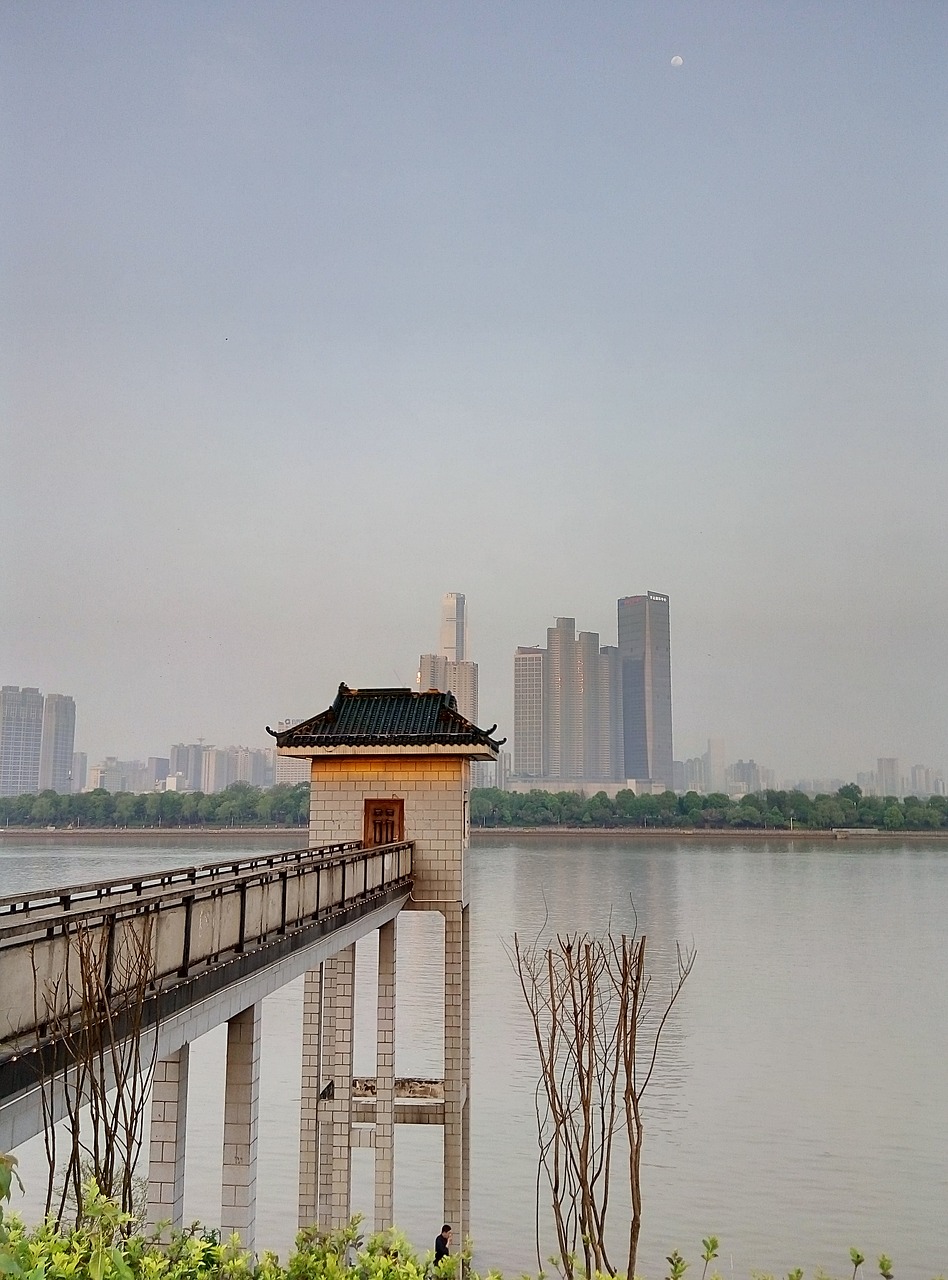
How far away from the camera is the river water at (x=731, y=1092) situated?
16078 mm

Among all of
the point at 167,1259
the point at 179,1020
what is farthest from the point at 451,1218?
the point at 167,1259

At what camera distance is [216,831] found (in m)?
76.6

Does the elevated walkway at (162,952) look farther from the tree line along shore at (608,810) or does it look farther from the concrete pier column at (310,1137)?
the tree line along shore at (608,810)

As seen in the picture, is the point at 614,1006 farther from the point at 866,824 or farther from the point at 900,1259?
the point at 866,824

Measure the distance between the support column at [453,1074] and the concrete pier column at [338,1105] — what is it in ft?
4.58

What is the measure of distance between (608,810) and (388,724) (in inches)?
3396

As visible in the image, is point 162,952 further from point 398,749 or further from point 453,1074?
point 453,1074

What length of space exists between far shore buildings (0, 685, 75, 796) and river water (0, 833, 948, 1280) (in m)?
53.1

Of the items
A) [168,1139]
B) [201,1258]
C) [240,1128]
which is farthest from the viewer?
[240,1128]

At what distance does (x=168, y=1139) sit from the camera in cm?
653

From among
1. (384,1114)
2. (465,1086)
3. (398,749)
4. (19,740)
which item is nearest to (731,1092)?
(465,1086)

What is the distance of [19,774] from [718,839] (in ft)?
210

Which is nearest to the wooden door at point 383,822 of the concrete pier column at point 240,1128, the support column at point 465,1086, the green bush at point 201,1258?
the support column at point 465,1086

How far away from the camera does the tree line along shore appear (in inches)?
3221
